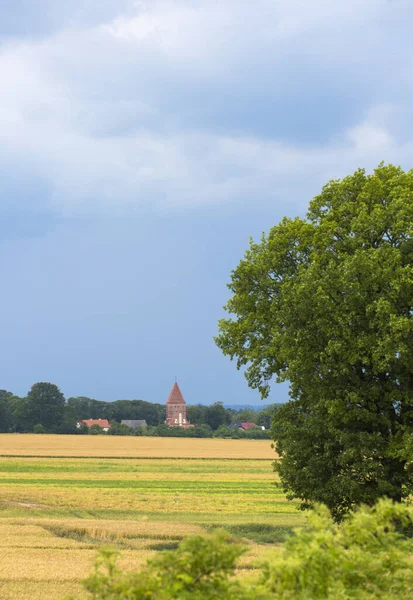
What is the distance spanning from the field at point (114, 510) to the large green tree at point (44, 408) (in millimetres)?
79108

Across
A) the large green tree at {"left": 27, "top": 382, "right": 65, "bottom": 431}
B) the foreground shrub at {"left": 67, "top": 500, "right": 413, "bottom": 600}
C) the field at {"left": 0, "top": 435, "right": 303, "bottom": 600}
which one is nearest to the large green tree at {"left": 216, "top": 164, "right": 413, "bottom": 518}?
the field at {"left": 0, "top": 435, "right": 303, "bottom": 600}

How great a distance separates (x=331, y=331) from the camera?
81.9 feet

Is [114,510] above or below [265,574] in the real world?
below

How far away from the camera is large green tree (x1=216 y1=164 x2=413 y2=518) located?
24.5 metres

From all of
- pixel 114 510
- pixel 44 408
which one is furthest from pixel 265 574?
pixel 44 408

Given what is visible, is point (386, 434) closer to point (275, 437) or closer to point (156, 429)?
point (275, 437)

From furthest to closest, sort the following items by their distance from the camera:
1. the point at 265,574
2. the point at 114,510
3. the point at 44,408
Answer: the point at 44,408 < the point at 114,510 < the point at 265,574

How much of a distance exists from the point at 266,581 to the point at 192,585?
33.1 inches

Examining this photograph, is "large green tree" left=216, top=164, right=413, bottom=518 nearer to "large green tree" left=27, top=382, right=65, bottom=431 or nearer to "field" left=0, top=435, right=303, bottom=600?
"field" left=0, top=435, right=303, bottom=600

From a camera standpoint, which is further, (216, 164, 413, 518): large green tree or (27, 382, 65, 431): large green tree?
(27, 382, 65, 431): large green tree

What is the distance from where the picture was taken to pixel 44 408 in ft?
534

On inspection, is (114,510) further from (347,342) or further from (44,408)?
(44,408)

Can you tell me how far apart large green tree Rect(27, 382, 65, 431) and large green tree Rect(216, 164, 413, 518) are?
14040 cm

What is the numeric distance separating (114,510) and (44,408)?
12903 cm
